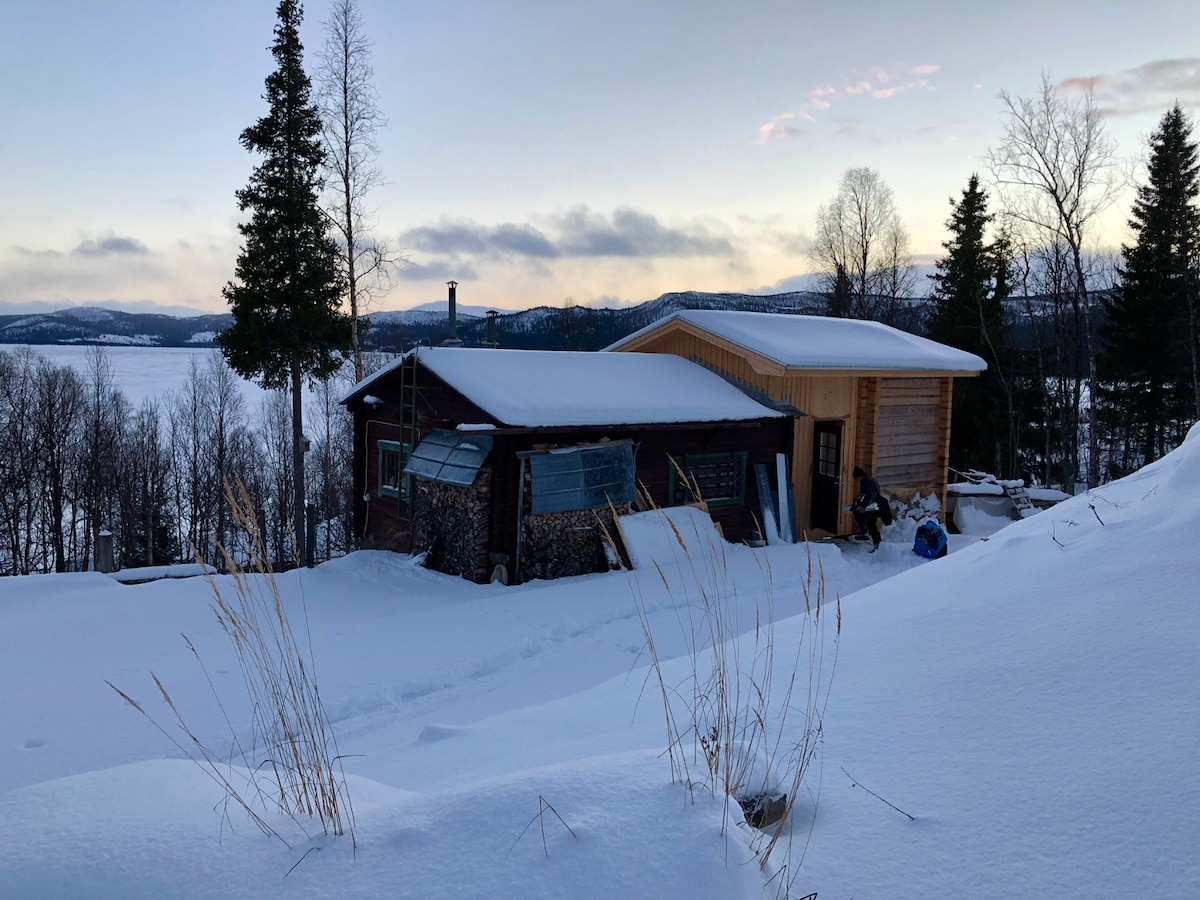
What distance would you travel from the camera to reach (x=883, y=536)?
555 inches

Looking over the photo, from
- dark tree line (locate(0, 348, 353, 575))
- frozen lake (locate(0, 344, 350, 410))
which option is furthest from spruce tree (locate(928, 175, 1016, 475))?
frozen lake (locate(0, 344, 350, 410))

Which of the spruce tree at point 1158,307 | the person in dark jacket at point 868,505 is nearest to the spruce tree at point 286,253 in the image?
the person in dark jacket at point 868,505

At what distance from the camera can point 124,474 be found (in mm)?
32188

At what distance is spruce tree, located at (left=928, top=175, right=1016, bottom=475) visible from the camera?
2559 centimetres

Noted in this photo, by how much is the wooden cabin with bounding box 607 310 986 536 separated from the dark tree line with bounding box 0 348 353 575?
14468mm

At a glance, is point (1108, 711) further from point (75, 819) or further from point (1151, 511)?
point (75, 819)

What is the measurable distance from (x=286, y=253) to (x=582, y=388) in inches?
416

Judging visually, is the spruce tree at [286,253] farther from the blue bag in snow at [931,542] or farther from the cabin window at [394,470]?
the blue bag in snow at [931,542]

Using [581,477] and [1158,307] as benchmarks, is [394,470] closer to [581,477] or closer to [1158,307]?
[581,477]

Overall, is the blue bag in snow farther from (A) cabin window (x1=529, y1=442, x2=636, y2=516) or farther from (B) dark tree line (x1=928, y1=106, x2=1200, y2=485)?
(B) dark tree line (x1=928, y1=106, x2=1200, y2=485)

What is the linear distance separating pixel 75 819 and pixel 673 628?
22.1 feet

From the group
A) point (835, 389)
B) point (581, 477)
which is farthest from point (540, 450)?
point (835, 389)

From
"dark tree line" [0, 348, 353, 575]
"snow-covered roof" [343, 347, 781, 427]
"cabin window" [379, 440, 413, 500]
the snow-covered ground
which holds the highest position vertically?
"snow-covered roof" [343, 347, 781, 427]

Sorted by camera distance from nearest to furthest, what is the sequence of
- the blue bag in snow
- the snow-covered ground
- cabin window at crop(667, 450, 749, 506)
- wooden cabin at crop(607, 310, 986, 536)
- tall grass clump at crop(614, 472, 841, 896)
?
1. the snow-covered ground
2. tall grass clump at crop(614, 472, 841, 896)
3. the blue bag in snow
4. cabin window at crop(667, 450, 749, 506)
5. wooden cabin at crop(607, 310, 986, 536)
